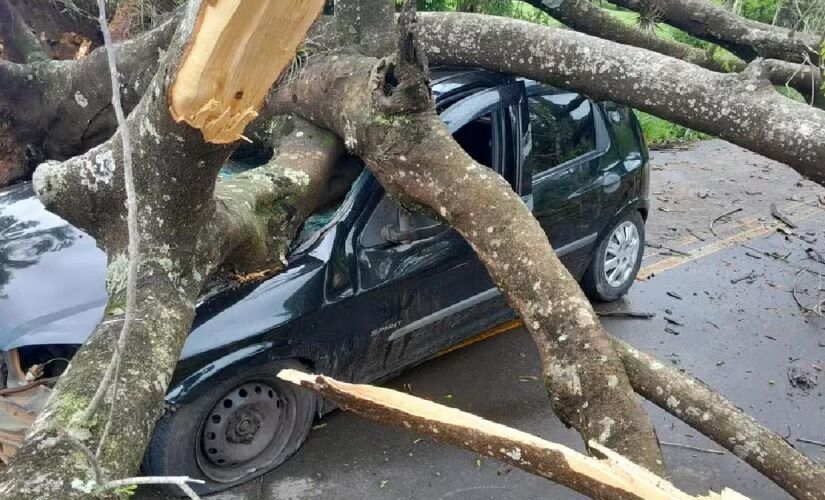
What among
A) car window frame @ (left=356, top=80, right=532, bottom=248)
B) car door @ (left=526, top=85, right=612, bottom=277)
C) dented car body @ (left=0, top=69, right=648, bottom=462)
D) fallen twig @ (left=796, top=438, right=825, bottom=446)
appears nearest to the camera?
dented car body @ (left=0, top=69, right=648, bottom=462)

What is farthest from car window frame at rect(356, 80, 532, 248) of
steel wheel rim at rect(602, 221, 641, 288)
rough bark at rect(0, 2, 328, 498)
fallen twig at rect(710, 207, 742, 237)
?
fallen twig at rect(710, 207, 742, 237)

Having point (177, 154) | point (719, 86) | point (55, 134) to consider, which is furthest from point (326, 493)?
point (55, 134)

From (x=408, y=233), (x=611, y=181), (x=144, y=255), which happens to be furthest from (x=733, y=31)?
(x=144, y=255)

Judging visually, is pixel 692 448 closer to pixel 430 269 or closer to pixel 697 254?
pixel 430 269

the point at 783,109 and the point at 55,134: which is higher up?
the point at 55,134

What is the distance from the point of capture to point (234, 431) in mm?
3387

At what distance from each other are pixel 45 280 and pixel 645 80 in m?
3.14

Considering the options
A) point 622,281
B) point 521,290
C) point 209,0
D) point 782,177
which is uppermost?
point 209,0

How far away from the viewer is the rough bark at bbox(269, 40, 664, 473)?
8.41ft

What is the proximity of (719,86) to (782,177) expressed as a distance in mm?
6211

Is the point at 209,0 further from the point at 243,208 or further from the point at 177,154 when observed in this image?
the point at 243,208

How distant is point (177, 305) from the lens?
8.57ft

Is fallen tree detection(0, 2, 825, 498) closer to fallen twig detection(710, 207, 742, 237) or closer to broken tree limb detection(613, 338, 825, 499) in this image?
broken tree limb detection(613, 338, 825, 499)

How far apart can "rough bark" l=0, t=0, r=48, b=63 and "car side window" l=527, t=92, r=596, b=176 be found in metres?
3.62
